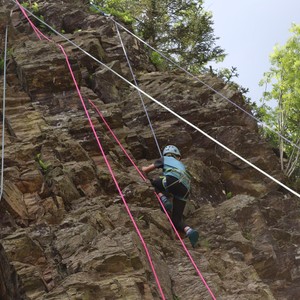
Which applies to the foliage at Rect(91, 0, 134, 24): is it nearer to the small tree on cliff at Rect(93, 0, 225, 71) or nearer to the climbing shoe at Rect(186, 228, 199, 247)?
the small tree on cliff at Rect(93, 0, 225, 71)

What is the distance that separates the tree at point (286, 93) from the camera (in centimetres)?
2197

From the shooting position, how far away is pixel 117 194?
9.91m

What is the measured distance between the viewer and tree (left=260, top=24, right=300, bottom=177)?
21969mm

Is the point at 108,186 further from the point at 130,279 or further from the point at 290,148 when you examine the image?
the point at 290,148

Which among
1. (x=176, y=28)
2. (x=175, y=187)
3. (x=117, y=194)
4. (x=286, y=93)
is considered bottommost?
(x=117, y=194)

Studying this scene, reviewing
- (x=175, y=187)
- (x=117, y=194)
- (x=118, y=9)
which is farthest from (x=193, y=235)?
(x=118, y=9)

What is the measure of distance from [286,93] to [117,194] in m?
15.1

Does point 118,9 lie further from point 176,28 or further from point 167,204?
point 167,204

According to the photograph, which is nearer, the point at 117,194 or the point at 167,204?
the point at 117,194

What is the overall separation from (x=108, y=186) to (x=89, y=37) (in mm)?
7926

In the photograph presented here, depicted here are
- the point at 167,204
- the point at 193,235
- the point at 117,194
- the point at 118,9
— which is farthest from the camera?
the point at 118,9

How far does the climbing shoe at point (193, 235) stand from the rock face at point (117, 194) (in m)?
0.12

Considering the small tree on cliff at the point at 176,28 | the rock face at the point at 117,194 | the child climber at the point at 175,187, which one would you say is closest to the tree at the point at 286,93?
the small tree on cliff at the point at 176,28

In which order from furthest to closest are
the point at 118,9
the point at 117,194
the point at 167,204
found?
the point at 118,9
the point at 167,204
the point at 117,194
